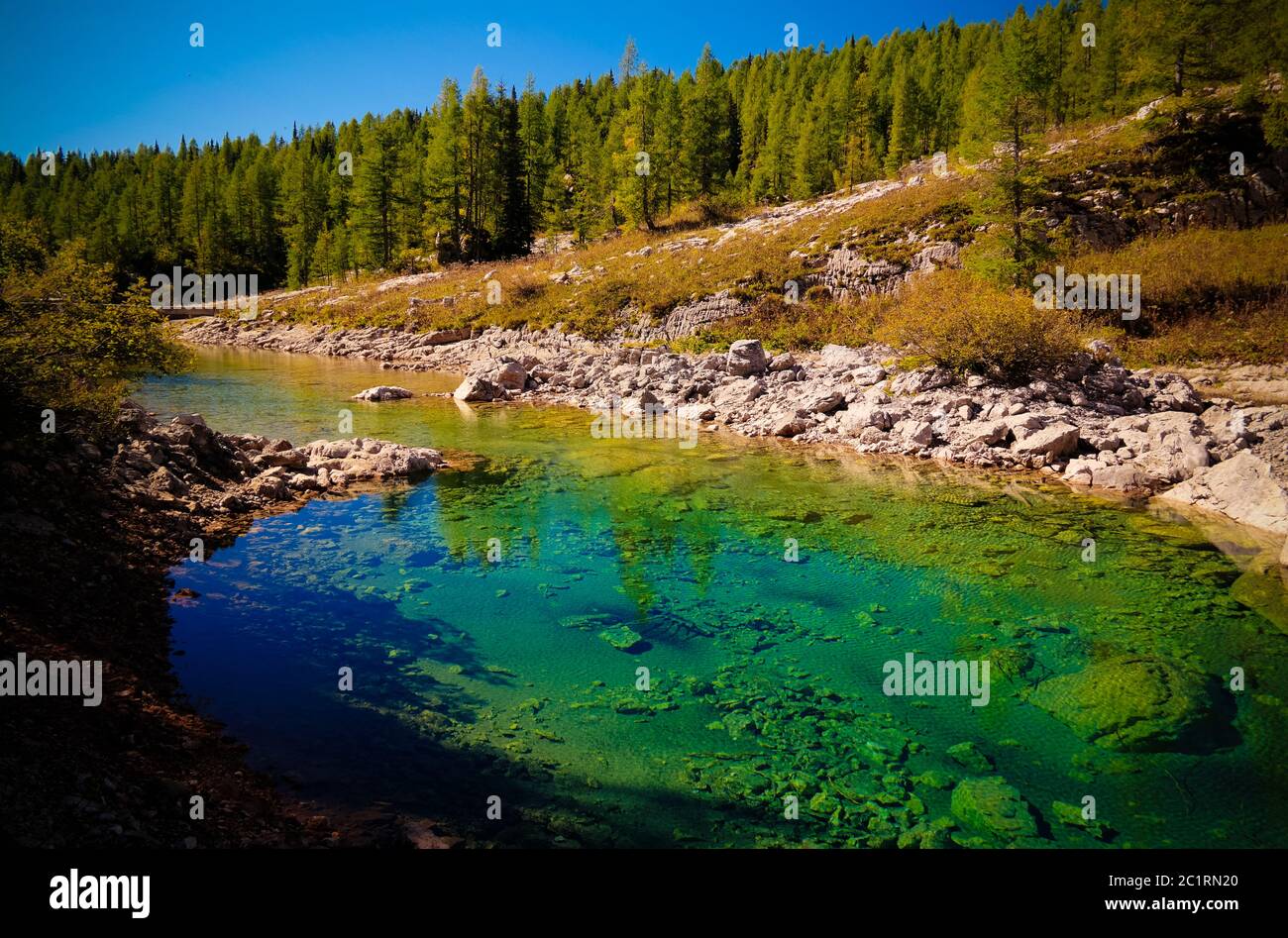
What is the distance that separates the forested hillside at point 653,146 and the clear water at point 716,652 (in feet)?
95.6

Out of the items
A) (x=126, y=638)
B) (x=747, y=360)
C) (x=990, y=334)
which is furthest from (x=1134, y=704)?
(x=747, y=360)

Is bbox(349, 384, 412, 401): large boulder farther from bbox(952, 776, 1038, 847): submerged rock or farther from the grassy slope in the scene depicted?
bbox(952, 776, 1038, 847): submerged rock

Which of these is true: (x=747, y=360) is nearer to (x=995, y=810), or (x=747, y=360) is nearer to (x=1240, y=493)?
(x=1240, y=493)

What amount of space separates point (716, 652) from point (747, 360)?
23203 millimetres

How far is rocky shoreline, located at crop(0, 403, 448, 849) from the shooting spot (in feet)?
16.2

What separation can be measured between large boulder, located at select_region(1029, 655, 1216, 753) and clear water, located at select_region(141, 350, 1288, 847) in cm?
20

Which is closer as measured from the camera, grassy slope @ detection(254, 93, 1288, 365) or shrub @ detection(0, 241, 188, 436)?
shrub @ detection(0, 241, 188, 436)

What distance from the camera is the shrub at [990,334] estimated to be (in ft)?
76.7

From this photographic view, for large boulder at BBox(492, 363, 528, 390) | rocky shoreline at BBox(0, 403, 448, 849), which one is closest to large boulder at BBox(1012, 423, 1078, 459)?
rocky shoreline at BBox(0, 403, 448, 849)

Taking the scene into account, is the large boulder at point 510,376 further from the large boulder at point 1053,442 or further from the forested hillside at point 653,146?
the forested hillside at point 653,146

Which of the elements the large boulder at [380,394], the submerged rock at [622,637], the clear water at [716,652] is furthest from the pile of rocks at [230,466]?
the large boulder at [380,394]

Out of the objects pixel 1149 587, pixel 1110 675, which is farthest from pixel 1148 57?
pixel 1110 675
